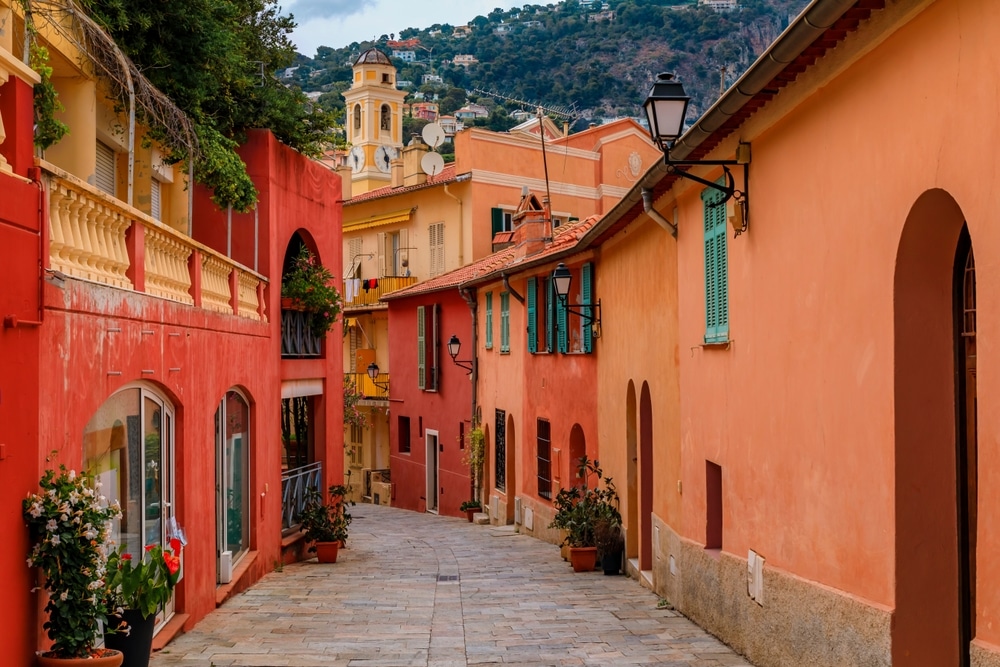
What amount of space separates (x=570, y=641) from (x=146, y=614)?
4.34 metres

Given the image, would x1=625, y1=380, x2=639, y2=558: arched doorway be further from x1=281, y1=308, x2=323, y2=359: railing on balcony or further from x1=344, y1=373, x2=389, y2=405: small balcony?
x1=344, y1=373, x2=389, y2=405: small balcony

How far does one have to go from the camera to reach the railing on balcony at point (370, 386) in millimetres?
35906

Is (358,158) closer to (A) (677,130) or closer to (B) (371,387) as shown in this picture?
(B) (371,387)

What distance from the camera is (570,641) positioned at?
33.7 feet

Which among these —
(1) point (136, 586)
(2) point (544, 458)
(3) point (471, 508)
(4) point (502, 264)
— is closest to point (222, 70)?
(1) point (136, 586)

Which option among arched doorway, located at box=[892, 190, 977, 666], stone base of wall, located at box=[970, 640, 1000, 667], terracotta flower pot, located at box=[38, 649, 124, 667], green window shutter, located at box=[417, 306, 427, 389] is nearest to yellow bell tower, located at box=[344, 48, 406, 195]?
green window shutter, located at box=[417, 306, 427, 389]

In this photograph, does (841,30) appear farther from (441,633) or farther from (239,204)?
(239,204)

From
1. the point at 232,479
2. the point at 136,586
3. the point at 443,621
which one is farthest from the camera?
the point at 232,479

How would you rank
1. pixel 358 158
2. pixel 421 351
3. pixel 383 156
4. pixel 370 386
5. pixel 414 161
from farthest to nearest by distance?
pixel 358 158, pixel 383 156, pixel 414 161, pixel 370 386, pixel 421 351

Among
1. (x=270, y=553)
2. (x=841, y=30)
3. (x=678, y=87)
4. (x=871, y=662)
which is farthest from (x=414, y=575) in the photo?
(x=841, y=30)

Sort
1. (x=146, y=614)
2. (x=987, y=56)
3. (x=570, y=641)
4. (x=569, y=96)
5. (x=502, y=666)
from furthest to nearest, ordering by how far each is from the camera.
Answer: (x=569, y=96)
(x=570, y=641)
(x=502, y=666)
(x=146, y=614)
(x=987, y=56)

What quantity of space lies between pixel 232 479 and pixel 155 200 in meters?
4.06

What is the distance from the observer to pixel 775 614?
8.30 meters

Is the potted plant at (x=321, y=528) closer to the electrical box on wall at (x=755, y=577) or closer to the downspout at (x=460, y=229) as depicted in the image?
the electrical box on wall at (x=755, y=577)
